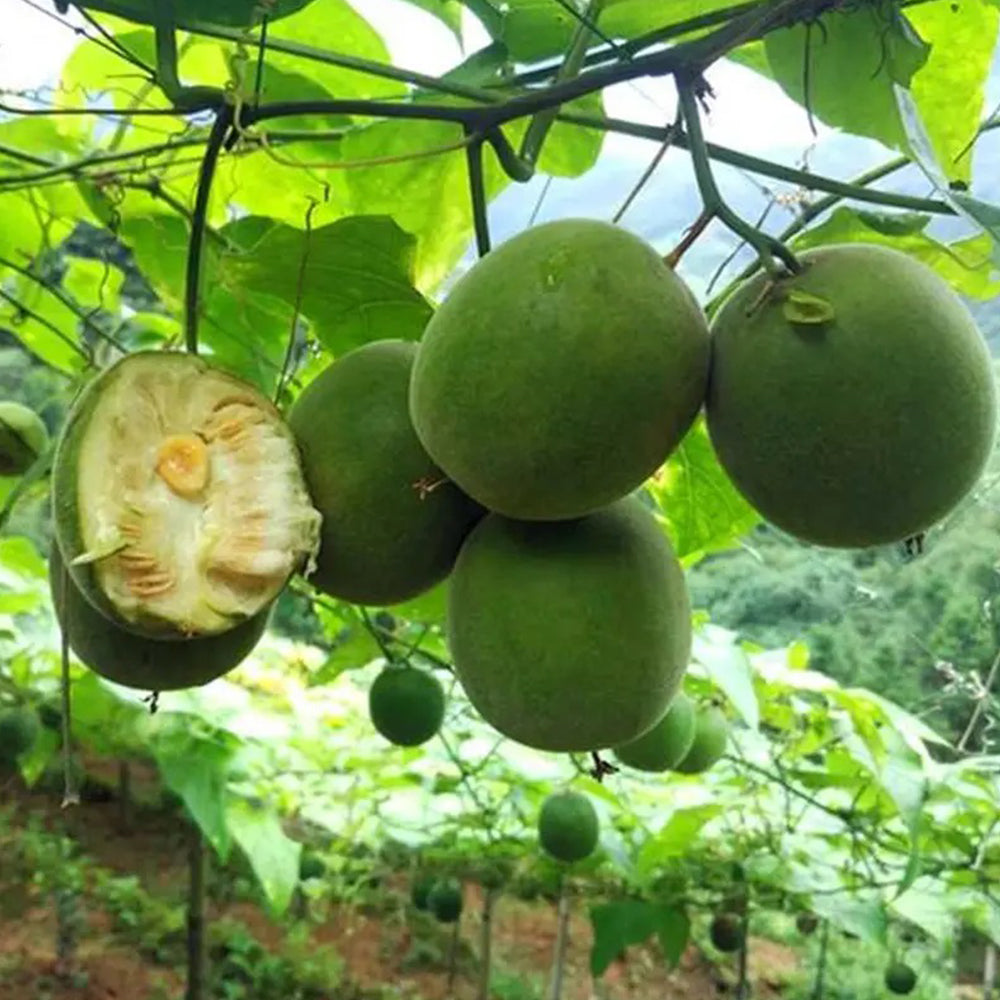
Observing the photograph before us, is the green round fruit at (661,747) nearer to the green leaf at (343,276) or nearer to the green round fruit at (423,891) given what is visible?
the green leaf at (343,276)

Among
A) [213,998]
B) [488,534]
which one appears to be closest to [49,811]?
[213,998]

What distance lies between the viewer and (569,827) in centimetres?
196

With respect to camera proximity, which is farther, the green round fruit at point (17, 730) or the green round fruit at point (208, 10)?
the green round fruit at point (17, 730)

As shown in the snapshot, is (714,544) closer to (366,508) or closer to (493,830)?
(366,508)

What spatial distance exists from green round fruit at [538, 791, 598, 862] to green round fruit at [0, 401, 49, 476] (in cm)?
89

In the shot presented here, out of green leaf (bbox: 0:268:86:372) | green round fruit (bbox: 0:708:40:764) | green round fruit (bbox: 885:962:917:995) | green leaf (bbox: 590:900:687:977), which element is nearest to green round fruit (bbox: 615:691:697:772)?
green leaf (bbox: 0:268:86:372)

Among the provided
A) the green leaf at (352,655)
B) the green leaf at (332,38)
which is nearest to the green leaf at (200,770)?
the green leaf at (352,655)

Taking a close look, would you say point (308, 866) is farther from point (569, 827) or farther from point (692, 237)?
point (692, 237)

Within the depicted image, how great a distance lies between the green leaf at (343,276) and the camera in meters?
0.81

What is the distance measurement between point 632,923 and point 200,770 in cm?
107

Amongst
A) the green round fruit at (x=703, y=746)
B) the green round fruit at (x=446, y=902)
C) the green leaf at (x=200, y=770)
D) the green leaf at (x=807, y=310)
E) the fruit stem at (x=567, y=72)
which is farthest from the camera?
the green round fruit at (x=446, y=902)

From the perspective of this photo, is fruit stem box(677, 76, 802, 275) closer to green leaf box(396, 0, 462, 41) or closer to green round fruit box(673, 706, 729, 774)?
green leaf box(396, 0, 462, 41)

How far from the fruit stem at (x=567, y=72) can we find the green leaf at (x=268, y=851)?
4.62 ft

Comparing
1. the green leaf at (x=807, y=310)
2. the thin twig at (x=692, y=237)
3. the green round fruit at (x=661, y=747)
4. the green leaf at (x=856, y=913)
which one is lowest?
the green leaf at (x=856, y=913)
